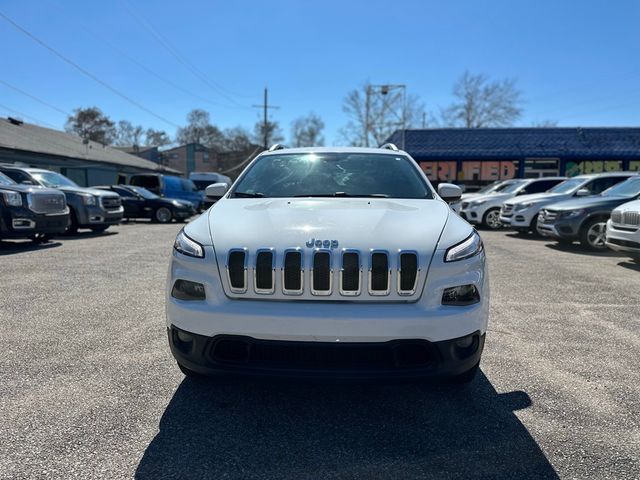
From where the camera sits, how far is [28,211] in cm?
938

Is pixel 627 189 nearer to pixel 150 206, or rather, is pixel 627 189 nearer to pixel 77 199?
pixel 77 199

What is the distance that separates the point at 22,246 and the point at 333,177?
30.0ft

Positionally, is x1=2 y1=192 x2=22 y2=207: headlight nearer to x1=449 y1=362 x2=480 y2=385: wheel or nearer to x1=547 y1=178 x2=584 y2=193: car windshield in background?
x1=449 y1=362 x2=480 y2=385: wheel

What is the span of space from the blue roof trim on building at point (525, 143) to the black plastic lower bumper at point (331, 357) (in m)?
24.5

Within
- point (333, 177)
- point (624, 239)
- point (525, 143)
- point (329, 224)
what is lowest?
point (624, 239)

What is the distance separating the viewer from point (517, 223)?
41.2 feet

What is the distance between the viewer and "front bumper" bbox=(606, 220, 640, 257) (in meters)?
7.49

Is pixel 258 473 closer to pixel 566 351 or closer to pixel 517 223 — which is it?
pixel 566 351

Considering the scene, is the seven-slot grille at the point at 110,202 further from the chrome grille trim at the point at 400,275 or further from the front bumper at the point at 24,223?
the chrome grille trim at the point at 400,275

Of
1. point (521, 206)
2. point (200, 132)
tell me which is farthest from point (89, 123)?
point (521, 206)

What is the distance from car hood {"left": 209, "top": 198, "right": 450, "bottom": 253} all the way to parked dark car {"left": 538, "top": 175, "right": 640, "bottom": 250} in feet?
26.4

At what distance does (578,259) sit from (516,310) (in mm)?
4730

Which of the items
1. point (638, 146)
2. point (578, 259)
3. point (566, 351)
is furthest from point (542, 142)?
point (566, 351)

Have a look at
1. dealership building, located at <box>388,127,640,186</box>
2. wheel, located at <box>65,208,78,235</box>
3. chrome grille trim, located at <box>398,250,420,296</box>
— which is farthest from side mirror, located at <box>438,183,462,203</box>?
dealership building, located at <box>388,127,640,186</box>
